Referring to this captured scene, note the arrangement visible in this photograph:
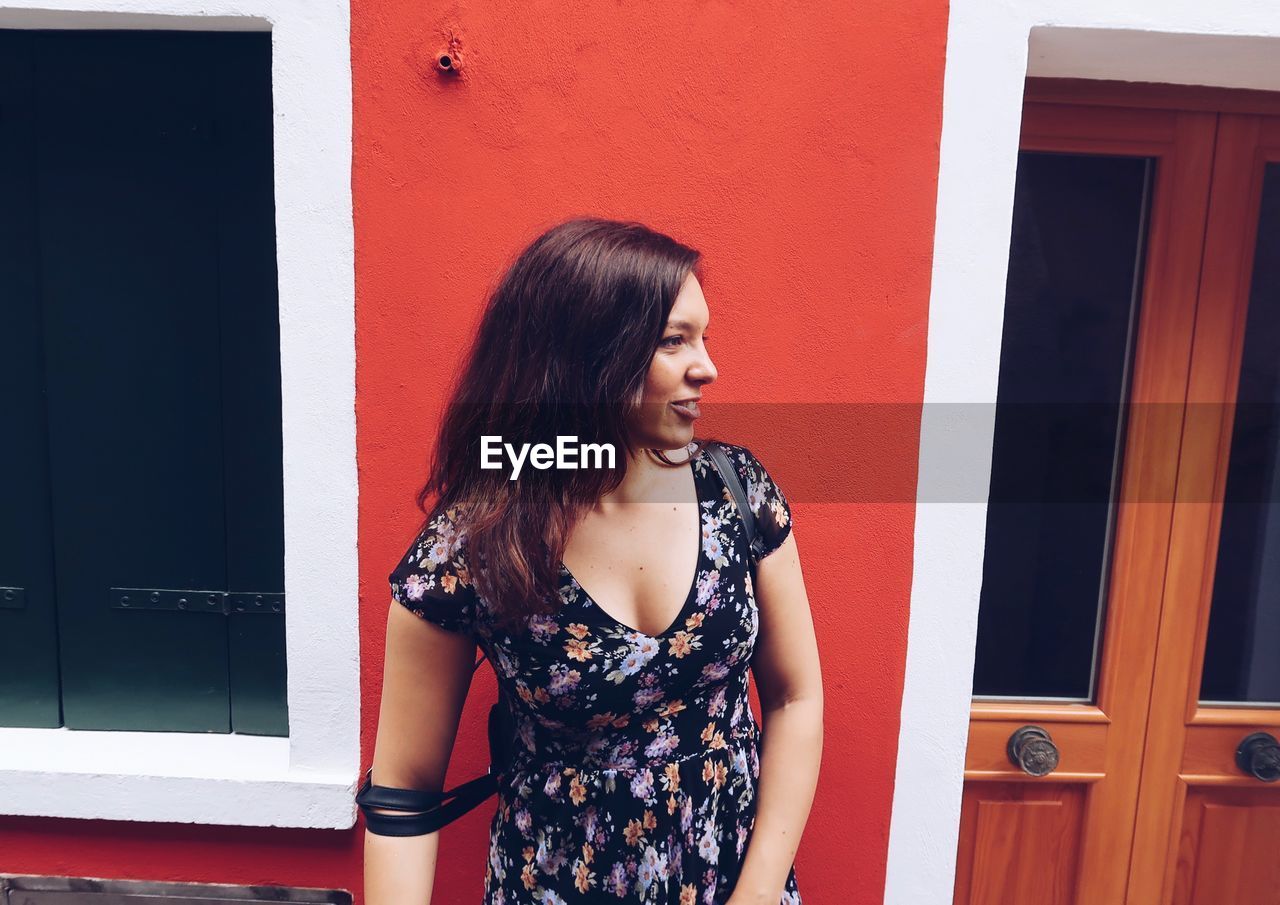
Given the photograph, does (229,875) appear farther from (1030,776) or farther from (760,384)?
(1030,776)

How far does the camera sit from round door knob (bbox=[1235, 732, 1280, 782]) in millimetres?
2301

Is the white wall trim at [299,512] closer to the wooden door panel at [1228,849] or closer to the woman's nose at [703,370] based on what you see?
the woman's nose at [703,370]

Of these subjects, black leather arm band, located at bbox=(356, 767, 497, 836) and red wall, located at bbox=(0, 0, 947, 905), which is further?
red wall, located at bbox=(0, 0, 947, 905)

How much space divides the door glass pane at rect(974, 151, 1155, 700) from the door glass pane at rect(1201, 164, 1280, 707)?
31cm

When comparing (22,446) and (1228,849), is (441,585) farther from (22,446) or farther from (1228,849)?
(1228,849)

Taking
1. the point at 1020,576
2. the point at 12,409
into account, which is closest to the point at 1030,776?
the point at 1020,576

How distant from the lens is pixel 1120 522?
7.43 feet

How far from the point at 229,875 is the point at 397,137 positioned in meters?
1.82

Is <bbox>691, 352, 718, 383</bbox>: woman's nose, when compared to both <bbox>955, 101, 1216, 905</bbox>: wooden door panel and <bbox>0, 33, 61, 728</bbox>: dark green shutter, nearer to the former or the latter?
<bbox>955, 101, 1216, 905</bbox>: wooden door panel

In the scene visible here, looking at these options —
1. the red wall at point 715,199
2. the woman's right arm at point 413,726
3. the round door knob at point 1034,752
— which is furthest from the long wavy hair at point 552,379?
the round door knob at point 1034,752

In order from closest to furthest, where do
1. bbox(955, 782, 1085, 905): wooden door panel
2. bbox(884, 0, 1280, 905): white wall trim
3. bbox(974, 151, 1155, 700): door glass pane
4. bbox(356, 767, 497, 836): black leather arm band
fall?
bbox(356, 767, 497, 836): black leather arm band
bbox(884, 0, 1280, 905): white wall trim
bbox(974, 151, 1155, 700): door glass pane
bbox(955, 782, 1085, 905): wooden door panel

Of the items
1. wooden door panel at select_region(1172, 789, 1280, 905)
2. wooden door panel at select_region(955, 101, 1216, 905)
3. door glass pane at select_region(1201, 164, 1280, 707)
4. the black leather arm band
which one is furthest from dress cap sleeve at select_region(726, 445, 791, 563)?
wooden door panel at select_region(1172, 789, 1280, 905)

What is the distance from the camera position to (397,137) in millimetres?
1959

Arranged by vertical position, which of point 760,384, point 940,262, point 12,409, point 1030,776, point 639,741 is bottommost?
point 1030,776
